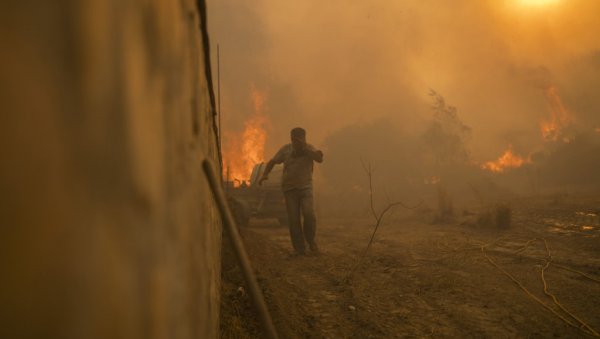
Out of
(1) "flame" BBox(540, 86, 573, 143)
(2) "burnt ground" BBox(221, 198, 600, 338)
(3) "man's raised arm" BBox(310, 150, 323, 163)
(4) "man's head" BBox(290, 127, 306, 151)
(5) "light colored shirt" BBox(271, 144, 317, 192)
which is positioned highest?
(1) "flame" BBox(540, 86, 573, 143)

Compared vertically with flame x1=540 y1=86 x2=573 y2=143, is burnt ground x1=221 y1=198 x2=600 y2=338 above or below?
below

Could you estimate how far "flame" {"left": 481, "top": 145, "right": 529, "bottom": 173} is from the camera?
114ft

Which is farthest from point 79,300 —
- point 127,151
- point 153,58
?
point 153,58

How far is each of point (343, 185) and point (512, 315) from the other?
25.2 meters

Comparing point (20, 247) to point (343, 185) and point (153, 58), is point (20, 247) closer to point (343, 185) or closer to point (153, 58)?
point (153, 58)

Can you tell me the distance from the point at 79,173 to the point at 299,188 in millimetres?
4950

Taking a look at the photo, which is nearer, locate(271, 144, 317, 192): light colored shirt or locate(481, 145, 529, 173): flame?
locate(271, 144, 317, 192): light colored shirt

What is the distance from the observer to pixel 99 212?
1.51 ft

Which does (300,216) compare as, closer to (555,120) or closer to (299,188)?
(299,188)

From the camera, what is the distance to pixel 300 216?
5.28 metres

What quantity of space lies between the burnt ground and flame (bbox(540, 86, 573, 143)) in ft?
137

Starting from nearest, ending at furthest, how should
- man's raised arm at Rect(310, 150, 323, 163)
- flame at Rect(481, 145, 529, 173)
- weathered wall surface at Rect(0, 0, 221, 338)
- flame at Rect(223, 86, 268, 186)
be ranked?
1. weathered wall surface at Rect(0, 0, 221, 338)
2. man's raised arm at Rect(310, 150, 323, 163)
3. flame at Rect(223, 86, 268, 186)
4. flame at Rect(481, 145, 529, 173)

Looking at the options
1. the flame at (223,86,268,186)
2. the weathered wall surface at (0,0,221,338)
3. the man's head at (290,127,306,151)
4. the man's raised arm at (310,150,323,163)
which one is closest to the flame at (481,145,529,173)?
the flame at (223,86,268,186)

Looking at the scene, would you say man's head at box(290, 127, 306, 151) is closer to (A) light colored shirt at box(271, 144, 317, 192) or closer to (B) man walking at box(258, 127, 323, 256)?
(B) man walking at box(258, 127, 323, 256)
